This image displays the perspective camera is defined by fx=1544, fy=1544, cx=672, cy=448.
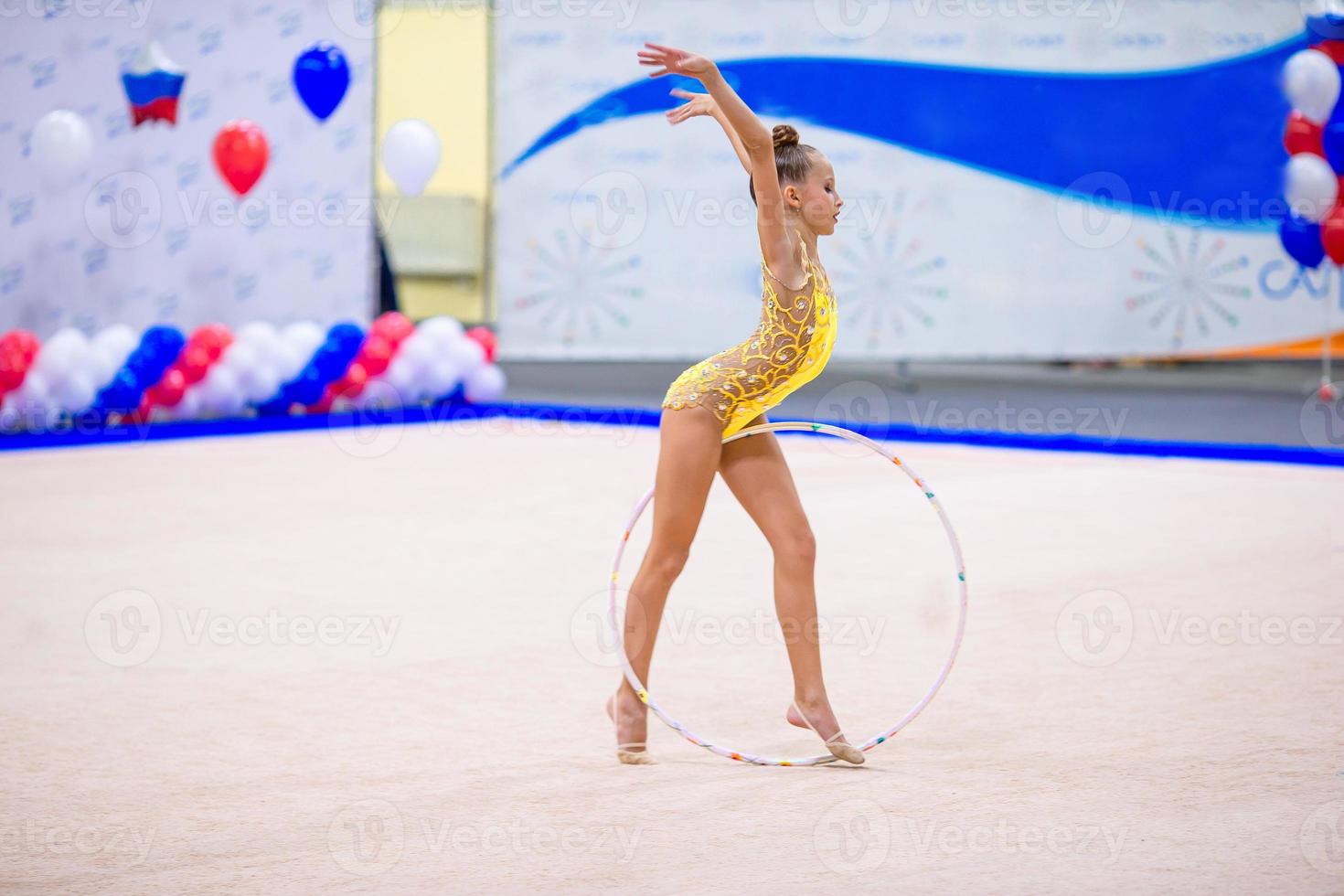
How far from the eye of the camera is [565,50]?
12.4 m

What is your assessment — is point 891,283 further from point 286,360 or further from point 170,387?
point 170,387

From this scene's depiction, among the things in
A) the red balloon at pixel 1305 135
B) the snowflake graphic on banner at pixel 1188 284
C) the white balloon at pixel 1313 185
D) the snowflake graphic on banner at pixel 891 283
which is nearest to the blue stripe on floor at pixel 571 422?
the white balloon at pixel 1313 185

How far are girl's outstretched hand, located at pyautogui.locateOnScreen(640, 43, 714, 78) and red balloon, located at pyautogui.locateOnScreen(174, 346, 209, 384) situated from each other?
24.0 feet

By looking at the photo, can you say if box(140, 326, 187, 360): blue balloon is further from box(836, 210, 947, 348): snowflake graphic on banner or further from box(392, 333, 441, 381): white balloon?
box(836, 210, 947, 348): snowflake graphic on banner

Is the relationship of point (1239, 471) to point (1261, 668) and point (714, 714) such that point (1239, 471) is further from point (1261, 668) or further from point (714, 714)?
point (714, 714)

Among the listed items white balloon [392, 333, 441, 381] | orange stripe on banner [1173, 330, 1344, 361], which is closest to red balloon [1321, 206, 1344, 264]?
orange stripe on banner [1173, 330, 1344, 361]

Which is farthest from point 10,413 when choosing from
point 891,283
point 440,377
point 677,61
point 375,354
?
point 677,61

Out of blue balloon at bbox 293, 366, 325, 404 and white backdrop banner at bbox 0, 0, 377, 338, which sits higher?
white backdrop banner at bbox 0, 0, 377, 338

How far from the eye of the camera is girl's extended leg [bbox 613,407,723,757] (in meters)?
3.49

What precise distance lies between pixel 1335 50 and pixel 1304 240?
3.78ft

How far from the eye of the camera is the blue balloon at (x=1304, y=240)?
377 inches

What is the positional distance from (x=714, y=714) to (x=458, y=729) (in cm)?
65

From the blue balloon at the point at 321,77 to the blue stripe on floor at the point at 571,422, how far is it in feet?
7.05

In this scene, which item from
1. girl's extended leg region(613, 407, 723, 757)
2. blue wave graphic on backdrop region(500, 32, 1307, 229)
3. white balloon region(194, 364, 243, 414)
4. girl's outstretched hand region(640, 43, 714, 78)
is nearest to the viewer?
girl's outstretched hand region(640, 43, 714, 78)
